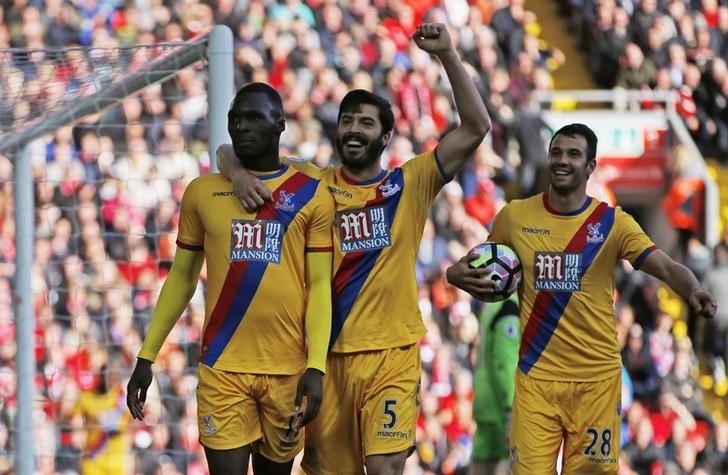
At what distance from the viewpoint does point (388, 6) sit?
1350cm

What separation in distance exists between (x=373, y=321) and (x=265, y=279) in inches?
21.2

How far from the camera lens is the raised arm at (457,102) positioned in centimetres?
543

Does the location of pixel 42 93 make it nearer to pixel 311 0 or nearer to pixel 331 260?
pixel 331 260

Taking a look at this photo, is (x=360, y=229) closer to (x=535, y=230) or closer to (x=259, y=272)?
(x=259, y=272)

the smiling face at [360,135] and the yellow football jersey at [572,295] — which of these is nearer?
the smiling face at [360,135]

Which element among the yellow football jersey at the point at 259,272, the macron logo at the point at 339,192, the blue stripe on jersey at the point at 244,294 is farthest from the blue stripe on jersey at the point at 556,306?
the blue stripe on jersey at the point at 244,294

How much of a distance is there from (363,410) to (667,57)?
1000 centimetres

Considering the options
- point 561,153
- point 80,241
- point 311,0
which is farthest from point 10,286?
point 311,0

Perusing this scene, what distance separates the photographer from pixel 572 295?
599cm

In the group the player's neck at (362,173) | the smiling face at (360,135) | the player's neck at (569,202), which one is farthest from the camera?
the player's neck at (569,202)

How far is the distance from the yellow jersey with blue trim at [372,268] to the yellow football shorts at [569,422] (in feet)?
2.34

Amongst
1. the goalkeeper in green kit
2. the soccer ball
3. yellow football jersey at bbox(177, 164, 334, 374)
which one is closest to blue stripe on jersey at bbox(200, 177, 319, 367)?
yellow football jersey at bbox(177, 164, 334, 374)

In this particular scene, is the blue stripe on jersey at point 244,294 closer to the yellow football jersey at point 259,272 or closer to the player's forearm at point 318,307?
the yellow football jersey at point 259,272

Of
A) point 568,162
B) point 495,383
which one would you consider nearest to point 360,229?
point 568,162
